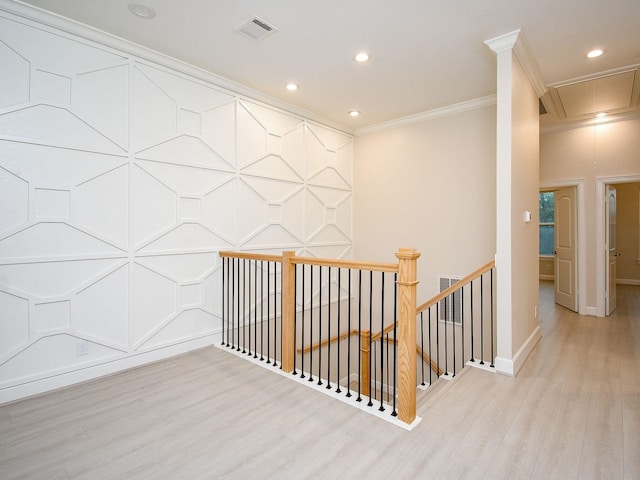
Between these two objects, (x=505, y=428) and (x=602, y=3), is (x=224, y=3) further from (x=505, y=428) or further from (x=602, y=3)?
(x=505, y=428)

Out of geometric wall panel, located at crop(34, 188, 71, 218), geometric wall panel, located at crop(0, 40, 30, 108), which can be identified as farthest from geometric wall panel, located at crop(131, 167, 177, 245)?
geometric wall panel, located at crop(0, 40, 30, 108)

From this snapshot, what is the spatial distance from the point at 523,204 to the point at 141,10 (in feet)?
12.6

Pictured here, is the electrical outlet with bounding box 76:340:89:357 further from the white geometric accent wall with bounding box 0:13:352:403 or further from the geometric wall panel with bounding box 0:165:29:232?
the geometric wall panel with bounding box 0:165:29:232

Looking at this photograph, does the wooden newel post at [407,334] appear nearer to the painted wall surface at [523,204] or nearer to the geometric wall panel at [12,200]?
the painted wall surface at [523,204]

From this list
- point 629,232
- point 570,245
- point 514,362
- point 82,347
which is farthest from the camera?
point 629,232

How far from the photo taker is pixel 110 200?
9.93 ft

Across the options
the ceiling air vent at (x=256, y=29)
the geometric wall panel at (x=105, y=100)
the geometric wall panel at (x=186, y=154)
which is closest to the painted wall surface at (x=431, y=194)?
the geometric wall panel at (x=186, y=154)

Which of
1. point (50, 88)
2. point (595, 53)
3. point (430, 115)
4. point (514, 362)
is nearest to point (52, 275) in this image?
point (50, 88)

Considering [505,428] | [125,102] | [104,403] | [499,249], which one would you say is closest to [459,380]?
[505,428]

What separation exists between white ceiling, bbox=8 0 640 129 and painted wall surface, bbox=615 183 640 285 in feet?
15.9

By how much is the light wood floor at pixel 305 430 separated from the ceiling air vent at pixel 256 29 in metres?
3.00

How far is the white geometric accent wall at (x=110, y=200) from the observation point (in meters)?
2.59

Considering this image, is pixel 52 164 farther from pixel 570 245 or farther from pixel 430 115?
pixel 570 245

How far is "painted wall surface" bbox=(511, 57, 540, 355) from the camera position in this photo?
10.4 ft
